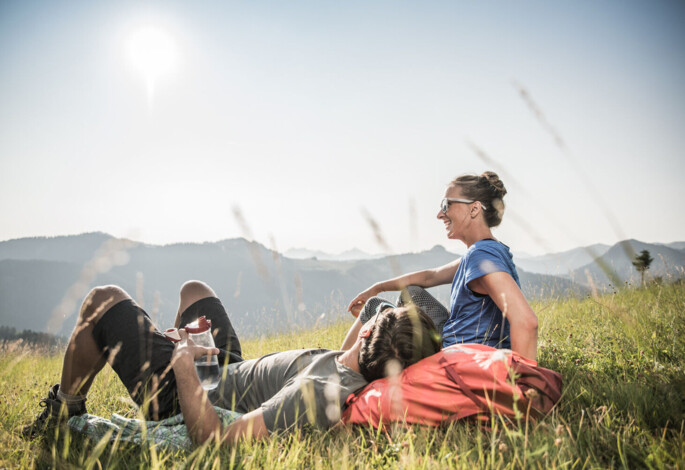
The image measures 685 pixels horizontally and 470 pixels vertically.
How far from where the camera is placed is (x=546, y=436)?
1997 mm

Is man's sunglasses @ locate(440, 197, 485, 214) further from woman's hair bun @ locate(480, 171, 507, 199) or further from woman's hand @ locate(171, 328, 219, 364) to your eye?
woman's hand @ locate(171, 328, 219, 364)

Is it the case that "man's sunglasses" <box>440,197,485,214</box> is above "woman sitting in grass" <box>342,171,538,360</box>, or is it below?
above

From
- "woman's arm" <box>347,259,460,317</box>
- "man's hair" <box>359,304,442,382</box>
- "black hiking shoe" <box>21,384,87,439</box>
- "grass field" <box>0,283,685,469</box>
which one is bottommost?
"grass field" <box>0,283,685,469</box>

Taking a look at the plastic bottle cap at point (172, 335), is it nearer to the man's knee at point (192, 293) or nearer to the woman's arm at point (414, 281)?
the man's knee at point (192, 293)

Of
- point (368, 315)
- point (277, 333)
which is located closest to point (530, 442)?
point (368, 315)

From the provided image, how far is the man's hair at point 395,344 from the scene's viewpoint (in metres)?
2.63

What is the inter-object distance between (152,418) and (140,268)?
17838 cm

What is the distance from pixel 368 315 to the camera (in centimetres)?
376

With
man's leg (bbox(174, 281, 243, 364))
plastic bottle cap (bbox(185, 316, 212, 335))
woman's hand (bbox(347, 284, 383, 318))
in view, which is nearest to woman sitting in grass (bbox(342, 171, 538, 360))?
woman's hand (bbox(347, 284, 383, 318))

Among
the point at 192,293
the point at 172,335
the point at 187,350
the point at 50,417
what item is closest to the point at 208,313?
the point at 192,293

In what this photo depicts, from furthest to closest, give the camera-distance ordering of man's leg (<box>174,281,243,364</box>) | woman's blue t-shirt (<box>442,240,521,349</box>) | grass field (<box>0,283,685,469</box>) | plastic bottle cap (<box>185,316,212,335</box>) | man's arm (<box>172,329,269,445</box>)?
man's leg (<box>174,281,243,364</box>) < woman's blue t-shirt (<box>442,240,521,349</box>) < plastic bottle cap (<box>185,316,212,335</box>) < man's arm (<box>172,329,269,445</box>) < grass field (<box>0,283,685,469</box>)

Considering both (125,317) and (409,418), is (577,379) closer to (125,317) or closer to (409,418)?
(409,418)

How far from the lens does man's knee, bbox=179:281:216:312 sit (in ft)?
12.2

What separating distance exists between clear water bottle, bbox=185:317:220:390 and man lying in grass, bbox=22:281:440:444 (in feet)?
0.20
